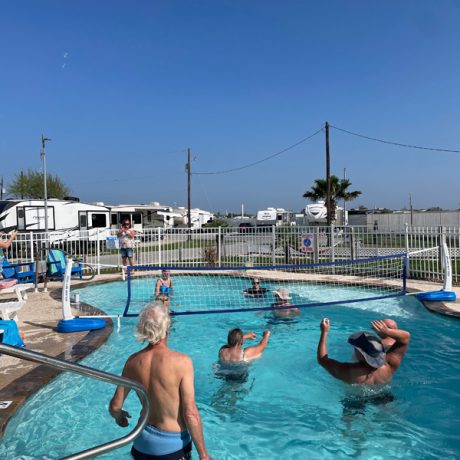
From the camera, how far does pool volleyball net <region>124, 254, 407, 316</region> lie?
10.1 metres

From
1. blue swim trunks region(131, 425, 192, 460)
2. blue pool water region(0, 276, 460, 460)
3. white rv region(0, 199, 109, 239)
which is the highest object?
white rv region(0, 199, 109, 239)

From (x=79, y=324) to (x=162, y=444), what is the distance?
5101 millimetres

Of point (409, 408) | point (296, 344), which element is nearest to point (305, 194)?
point (296, 344)

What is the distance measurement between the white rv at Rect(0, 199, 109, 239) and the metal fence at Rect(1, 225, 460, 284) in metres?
5.09

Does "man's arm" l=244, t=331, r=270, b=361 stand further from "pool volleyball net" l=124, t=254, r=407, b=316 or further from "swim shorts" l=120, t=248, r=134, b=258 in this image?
"swim shorts" l=120, t=248, r=134, b=258

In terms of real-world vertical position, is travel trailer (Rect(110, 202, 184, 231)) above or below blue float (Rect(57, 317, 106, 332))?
above

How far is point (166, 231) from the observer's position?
16.6m

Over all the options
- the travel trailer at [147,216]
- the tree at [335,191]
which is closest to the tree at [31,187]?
the travel trailer at [147,216]

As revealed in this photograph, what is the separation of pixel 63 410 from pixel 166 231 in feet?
39.5

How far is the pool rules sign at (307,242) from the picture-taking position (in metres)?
14.9

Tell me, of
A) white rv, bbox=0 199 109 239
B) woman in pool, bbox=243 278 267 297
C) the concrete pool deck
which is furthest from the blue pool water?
white rv, bbox=0 199 109 239

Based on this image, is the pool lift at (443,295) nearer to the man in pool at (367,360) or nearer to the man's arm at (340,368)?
the man in pool at (367,360)

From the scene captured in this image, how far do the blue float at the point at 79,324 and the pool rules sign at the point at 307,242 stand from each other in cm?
918

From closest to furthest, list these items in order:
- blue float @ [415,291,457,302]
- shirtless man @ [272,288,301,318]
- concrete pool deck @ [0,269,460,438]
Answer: concrete pool deck @ [0,269,460,438], shirtless man @ [272,288,301,318], blue float @ [415,291,457,302]
